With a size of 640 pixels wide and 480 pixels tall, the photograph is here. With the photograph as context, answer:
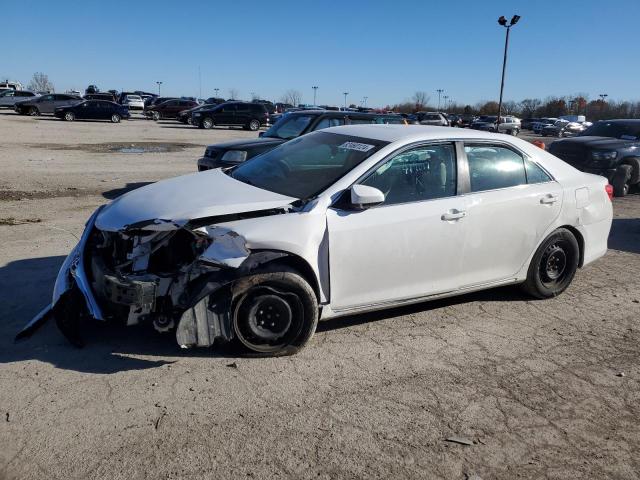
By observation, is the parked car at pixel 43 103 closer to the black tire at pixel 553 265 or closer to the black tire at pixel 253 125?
the black tire at pixel 253 125

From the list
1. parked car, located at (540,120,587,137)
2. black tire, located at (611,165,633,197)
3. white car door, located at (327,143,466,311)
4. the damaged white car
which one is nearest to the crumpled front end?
the damaged white car

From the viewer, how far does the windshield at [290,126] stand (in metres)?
9.84

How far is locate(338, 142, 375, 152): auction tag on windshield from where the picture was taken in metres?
4.44

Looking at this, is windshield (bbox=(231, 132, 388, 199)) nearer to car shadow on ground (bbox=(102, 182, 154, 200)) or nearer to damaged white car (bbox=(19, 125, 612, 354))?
damaged white car (bbox=(19, 125, 612, 354))

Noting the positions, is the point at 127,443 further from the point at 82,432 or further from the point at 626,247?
the point at 626,247

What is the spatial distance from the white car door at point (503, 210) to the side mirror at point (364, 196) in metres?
0.94

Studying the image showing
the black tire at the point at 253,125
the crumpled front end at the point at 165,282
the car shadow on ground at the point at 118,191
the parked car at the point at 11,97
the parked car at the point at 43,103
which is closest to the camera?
the crumpled front end at the point at 165,282

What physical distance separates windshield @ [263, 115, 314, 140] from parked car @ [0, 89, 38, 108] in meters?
36.5

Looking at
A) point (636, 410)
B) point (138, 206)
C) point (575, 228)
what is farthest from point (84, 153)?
point (636, 410)

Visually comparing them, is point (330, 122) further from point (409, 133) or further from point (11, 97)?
point (11, 97)

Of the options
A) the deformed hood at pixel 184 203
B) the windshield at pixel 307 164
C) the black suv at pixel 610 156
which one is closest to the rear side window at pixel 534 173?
the windshield at pixel 307 164

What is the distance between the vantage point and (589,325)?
4.72m

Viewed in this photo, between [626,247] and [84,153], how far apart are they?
47.8 feet

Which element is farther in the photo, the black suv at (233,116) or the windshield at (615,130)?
the black suv at (233,116)
